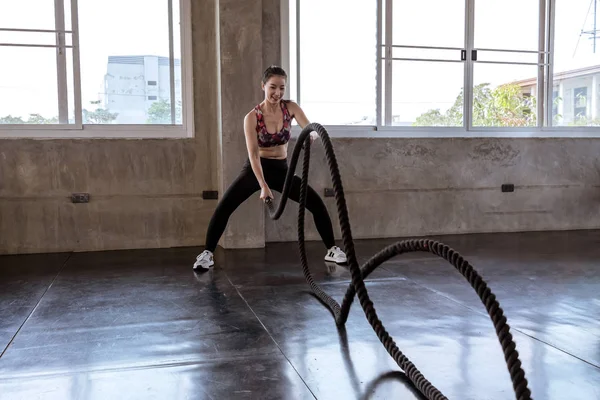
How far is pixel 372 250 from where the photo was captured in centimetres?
497

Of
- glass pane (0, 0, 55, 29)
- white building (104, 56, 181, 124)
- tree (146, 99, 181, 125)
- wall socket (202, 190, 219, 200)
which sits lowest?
wall socket (202, 190, 219, 200)

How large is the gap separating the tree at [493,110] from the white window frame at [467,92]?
7cm

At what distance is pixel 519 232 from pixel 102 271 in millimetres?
4083

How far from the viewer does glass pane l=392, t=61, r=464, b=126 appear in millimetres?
5832

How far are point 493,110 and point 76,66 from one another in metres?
4.10

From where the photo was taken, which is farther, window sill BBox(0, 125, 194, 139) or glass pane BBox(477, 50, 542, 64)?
glass pane BBox(477, 50, 542, 64)

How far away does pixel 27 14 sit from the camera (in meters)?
4.96

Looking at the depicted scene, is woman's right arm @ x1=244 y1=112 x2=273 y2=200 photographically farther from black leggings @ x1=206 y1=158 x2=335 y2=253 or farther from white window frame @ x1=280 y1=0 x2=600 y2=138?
white window frame @ x1=280 y1=0 x2=600 y2=138

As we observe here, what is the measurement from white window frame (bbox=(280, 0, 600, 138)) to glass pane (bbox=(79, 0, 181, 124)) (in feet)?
3.70

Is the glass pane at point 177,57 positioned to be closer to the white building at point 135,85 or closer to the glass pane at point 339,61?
the white building at point 135,85

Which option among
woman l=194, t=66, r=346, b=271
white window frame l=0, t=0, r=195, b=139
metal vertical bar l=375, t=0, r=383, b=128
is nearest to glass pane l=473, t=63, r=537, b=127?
metal vertical bar l=375, t=0, r=383, b=128

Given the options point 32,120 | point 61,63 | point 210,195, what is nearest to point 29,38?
point 61,63

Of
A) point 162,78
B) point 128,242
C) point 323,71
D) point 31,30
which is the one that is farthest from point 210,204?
point 31,30

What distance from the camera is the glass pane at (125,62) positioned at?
512 cm
